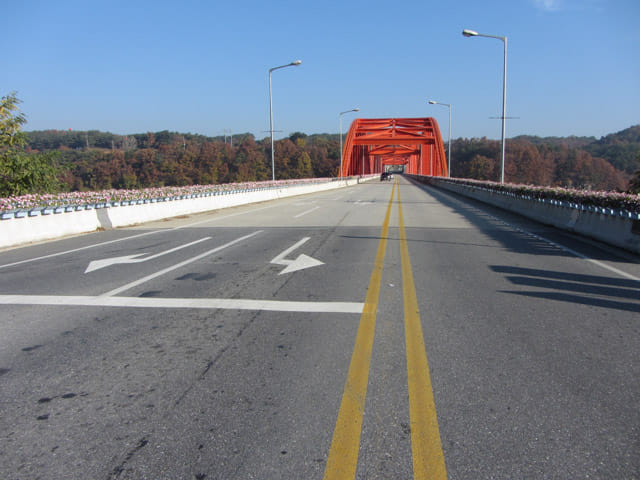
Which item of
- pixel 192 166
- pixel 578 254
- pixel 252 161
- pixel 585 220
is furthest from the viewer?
pixel 252 161

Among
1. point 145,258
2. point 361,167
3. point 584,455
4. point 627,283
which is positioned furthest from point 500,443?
point 361,167

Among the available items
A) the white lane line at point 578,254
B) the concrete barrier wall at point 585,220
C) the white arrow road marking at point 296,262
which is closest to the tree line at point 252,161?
the concrete barrier wall at point 585,220

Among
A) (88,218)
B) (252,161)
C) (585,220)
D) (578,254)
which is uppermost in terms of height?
(252,161)

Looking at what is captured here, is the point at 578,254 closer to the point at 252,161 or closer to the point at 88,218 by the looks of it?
the point at 88,218

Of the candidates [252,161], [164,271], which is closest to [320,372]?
[164,271]

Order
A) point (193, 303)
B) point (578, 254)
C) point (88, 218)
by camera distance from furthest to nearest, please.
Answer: point (88, 218)
point (578, 254)
point (193, 303)

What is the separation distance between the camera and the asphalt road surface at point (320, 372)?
2.61 m

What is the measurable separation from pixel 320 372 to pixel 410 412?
2.80ft

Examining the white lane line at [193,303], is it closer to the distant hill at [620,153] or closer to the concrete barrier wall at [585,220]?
the concrete barrier wall at [585,220]

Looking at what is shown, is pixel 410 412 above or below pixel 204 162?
below

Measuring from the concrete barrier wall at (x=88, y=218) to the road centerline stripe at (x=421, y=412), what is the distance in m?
10.4

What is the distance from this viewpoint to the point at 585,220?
Answer: 41.4 feet

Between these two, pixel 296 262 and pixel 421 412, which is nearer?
pixel 421 412

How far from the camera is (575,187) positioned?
16.8m
